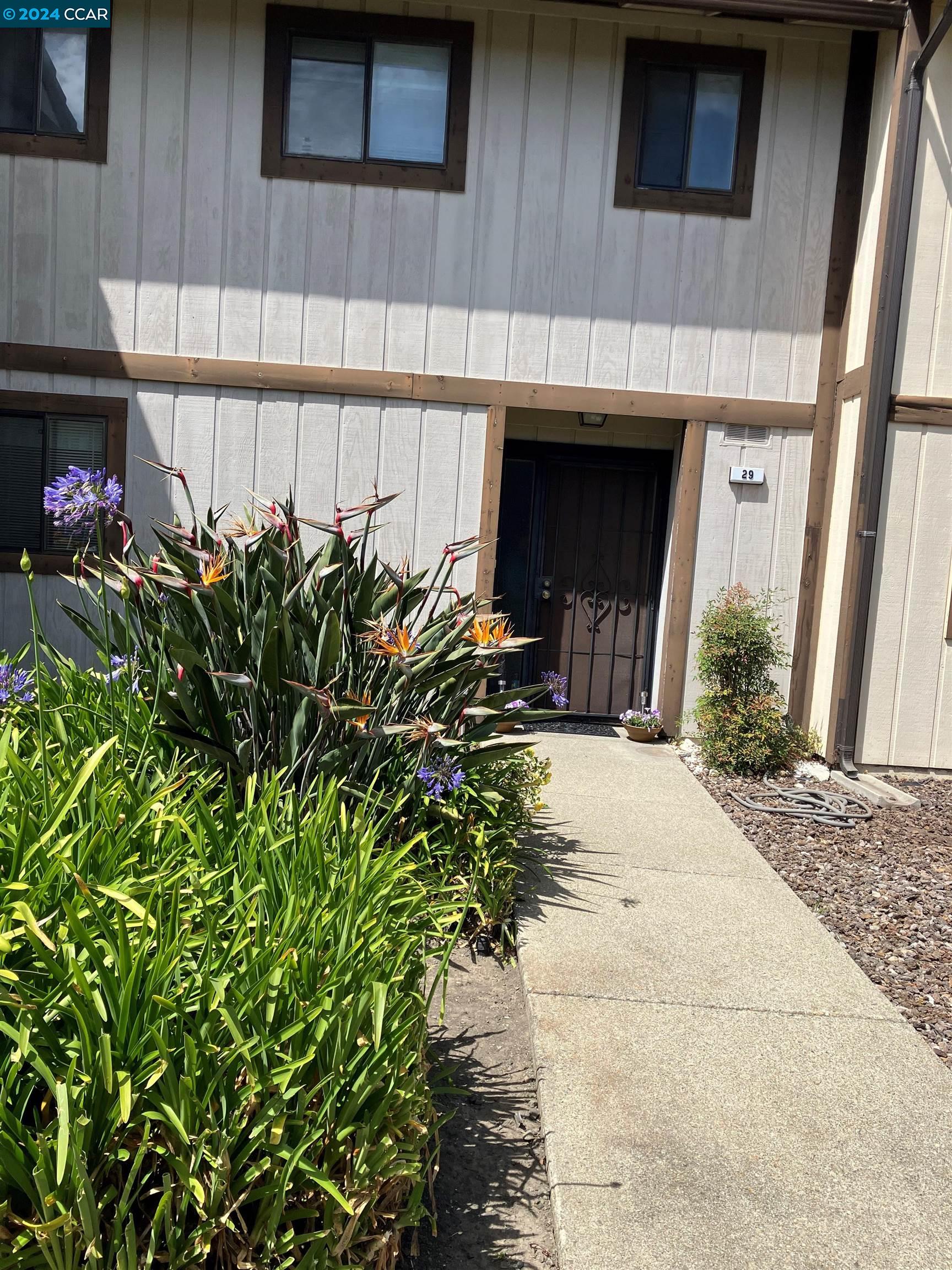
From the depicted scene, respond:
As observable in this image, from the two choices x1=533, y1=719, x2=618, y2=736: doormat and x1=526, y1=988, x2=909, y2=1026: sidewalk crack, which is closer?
x1=526, y1=988, x2=909, y2=1026: sidewalk crack

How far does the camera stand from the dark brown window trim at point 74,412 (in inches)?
294

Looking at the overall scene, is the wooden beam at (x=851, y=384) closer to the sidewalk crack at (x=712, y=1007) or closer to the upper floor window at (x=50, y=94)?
the sidewalk crack at (x=712, y=1007)

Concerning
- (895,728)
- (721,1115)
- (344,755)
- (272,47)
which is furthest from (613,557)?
(721,1115)

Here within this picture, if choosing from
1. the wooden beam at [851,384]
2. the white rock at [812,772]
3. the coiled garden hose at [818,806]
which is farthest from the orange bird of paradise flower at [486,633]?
the wooden beam at [851,384]

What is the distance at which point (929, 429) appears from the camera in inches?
284

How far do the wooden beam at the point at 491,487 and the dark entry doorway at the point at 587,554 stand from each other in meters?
0.83

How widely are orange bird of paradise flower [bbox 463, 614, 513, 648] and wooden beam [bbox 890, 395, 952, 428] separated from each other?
4178mm

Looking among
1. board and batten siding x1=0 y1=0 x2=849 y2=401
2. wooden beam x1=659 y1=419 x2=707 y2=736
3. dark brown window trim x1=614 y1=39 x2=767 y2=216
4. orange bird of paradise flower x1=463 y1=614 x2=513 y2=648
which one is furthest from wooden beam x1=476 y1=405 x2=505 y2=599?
orange bird of paradise flower x1=463 y1=614 x2=513 y2=648

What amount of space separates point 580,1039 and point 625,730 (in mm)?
4993

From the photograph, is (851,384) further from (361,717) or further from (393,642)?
(361,717)

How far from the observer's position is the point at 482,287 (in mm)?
7547

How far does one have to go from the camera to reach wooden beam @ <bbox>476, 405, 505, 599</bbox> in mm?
7641

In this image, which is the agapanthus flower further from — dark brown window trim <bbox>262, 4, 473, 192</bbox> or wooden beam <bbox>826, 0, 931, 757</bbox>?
wooden beam <bbox>826, 0, 931, 757</bbox>

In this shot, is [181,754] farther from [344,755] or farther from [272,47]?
[272,47]
